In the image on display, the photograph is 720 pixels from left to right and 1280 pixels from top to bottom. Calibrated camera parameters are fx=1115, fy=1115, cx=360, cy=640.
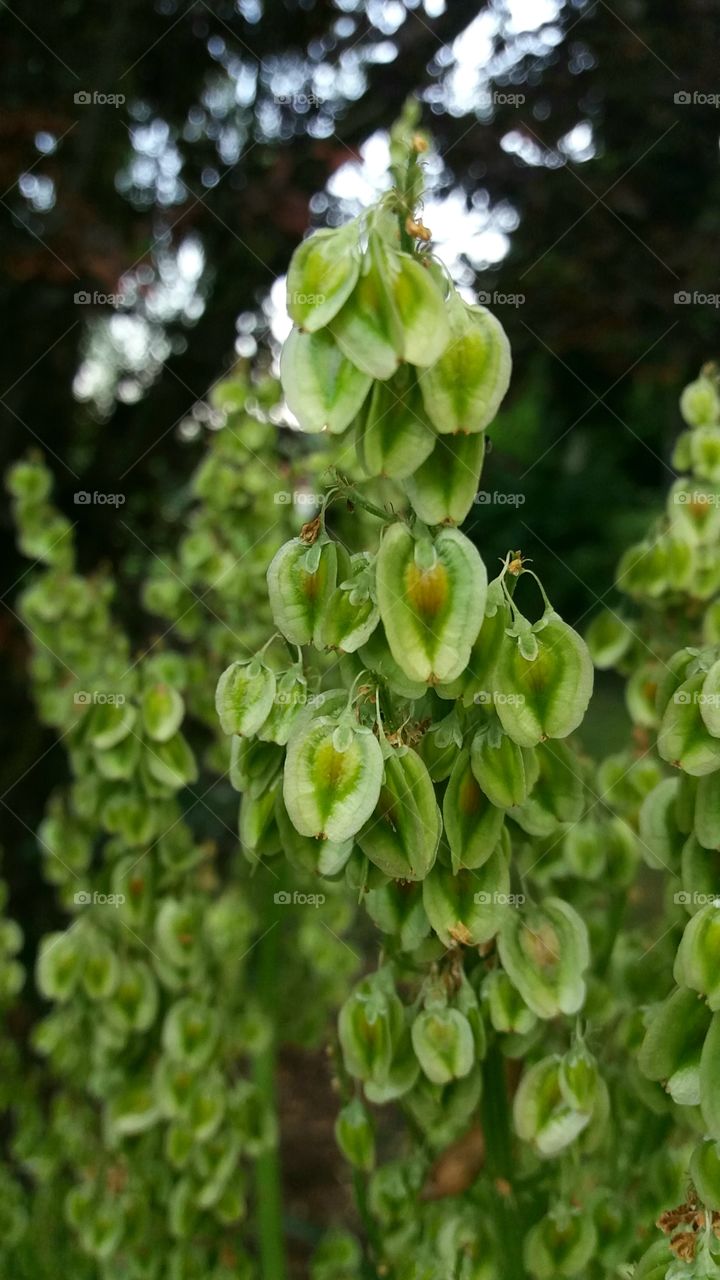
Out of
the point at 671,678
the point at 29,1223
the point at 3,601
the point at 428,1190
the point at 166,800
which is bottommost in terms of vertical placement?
the point at 428,1190

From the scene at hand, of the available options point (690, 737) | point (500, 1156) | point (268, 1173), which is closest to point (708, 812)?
point (690, 737)

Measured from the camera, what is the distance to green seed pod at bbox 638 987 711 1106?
53 cm

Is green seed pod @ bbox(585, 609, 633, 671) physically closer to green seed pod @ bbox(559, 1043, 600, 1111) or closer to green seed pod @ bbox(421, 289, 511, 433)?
green seed pod @ bbox(559, 1043, 600, 1111)

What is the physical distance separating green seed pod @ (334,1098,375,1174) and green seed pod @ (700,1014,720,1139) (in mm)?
278

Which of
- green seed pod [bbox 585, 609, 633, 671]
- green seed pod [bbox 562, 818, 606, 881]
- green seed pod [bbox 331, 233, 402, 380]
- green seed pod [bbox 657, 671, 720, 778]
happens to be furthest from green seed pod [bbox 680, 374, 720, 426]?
green seed pod [bbox 331, 233, 402, 380]

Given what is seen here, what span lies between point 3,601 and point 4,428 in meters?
0.28

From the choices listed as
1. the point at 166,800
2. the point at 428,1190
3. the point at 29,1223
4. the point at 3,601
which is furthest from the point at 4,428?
the point at 428,1190

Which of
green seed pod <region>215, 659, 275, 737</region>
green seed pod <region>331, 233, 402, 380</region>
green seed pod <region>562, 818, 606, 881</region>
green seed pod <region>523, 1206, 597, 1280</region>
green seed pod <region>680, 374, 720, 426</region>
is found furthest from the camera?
green seed pod <region>680, 374, 720, 426</region>

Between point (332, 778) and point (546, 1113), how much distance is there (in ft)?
0.91

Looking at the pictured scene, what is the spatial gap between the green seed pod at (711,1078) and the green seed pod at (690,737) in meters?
0.11

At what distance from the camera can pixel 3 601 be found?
181cm

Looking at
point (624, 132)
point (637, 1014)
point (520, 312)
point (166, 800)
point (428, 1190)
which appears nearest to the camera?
point (637, 1014)

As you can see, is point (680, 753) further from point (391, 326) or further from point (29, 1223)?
point (29, 1223)

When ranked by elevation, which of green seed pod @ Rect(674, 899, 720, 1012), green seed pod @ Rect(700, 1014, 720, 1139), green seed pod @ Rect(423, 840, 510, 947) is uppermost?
green seed pod @ Rect(423, 840, 510, 947)
